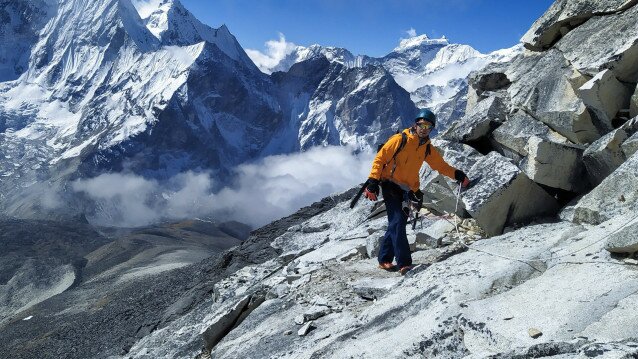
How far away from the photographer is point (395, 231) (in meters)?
9.98

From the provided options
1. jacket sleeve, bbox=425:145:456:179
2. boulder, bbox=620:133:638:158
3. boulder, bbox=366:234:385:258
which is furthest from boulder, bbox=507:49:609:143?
boulder, bbox=366:234:385:258

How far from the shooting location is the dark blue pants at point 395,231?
32.5ft

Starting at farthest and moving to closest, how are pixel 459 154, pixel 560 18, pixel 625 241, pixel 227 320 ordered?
pixel 560 18 < pixel 459 154 < pixel 227 320 < pixel 625 241

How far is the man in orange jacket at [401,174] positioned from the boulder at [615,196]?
8.03ft

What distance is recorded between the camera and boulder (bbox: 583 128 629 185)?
9.40 m

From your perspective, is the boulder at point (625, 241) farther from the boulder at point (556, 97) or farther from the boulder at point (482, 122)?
the boulder at point (482, 122)

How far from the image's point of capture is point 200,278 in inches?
934

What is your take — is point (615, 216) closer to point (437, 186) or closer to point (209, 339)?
point (437, 186)

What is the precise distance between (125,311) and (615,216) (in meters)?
26.6

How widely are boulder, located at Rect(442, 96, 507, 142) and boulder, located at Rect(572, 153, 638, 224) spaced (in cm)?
412

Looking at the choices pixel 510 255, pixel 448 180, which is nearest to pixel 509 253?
pixel 510 255

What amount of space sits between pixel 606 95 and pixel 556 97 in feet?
4.55

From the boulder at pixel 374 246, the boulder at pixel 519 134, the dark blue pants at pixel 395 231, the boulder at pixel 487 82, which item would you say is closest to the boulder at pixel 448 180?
the boulder at pixel 519 134

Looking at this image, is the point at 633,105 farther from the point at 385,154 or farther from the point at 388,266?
the point at 388,266
